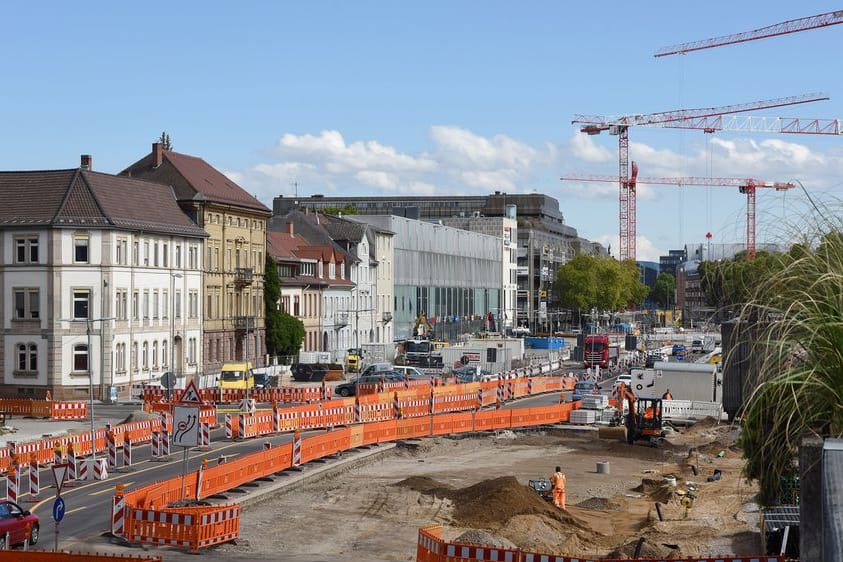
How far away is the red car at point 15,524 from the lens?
28.0 meters

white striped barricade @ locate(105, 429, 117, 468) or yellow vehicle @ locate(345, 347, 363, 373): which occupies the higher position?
yellow vehicle @ locate(345, 347, 363, 373)

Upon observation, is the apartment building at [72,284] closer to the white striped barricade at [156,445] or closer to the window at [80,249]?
the window at [80,249]

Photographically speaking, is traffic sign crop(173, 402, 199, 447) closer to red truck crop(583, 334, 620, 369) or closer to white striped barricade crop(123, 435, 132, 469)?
white striped barricade crop(123, 435, 132, 469)

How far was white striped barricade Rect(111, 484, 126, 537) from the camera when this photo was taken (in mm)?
29719

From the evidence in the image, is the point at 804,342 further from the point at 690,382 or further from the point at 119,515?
the point at 690,382

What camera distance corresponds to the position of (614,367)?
117 metres

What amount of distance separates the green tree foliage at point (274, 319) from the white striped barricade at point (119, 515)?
2586 inches

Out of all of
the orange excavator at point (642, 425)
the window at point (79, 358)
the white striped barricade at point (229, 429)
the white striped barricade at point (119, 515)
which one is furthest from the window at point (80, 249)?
the white striped barricade at point (119, 515)

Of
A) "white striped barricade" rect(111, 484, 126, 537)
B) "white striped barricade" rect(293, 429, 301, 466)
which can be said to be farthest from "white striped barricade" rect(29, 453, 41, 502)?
"white striped barricade" rect(293, 429, 301, 466)

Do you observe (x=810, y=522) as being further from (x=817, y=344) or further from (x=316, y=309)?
(x=316, y=309)

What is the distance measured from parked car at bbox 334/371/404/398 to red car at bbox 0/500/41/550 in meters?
44.3

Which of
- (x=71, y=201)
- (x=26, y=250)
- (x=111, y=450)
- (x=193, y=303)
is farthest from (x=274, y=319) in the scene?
(x=111, y=450)

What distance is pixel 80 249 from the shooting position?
7256 centimetres

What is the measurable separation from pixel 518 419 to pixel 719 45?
141943mm
